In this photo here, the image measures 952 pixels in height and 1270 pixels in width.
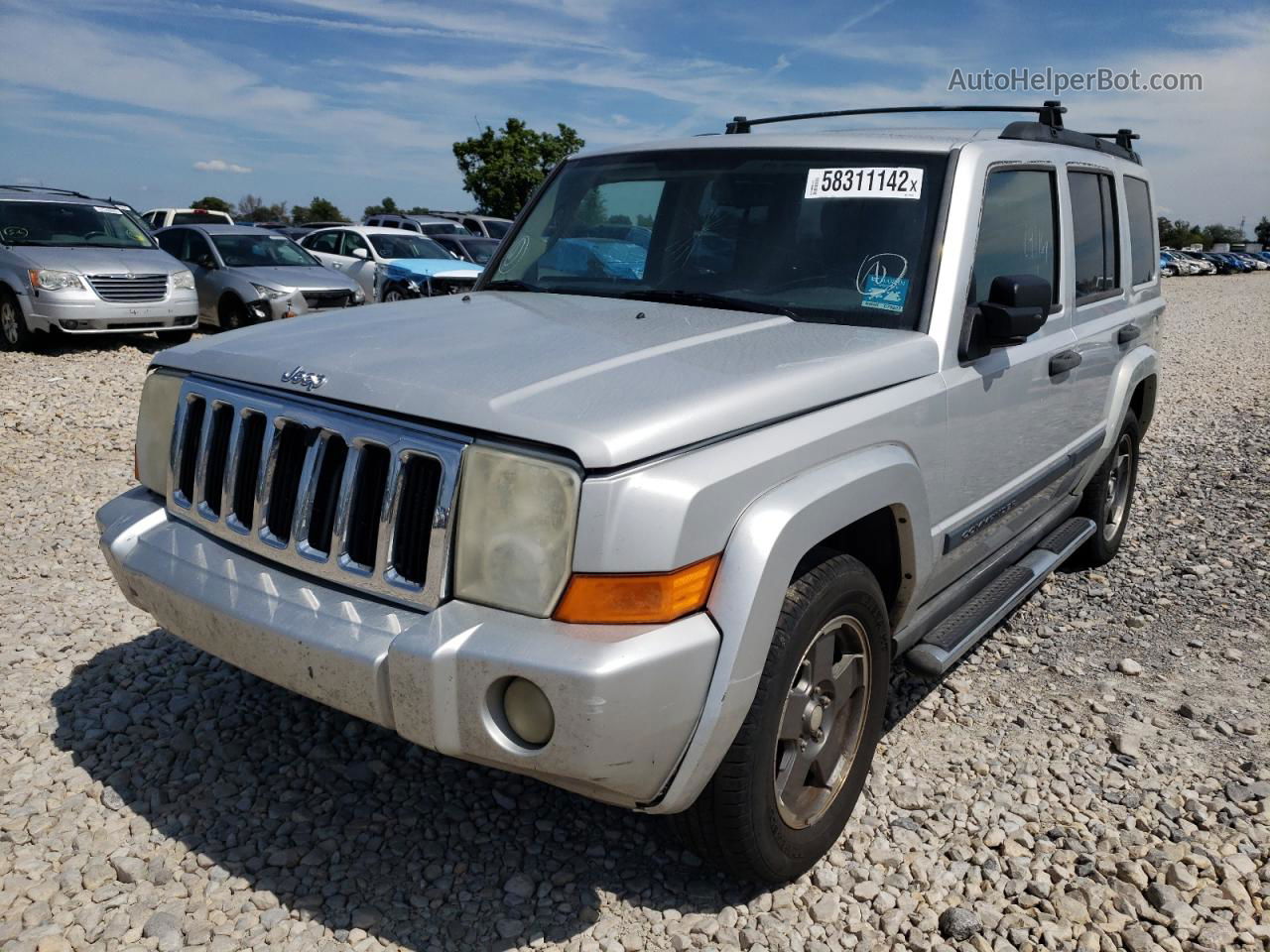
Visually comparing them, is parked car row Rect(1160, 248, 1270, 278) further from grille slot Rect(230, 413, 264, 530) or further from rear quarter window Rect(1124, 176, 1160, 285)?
grille slot Rect(230, 413, 264, 530)

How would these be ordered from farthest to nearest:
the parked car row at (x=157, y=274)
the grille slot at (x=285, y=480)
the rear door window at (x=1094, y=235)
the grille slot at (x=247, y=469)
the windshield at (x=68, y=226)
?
the windshield at (x=68, y=226)
the parked car row at (x=157, y=274)
the rear door window at (x=1094, y=235)
the grille slot at (x=247, y=469)
the grille slot at (x=285, y=480)

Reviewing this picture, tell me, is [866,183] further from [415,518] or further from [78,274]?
[78,274]

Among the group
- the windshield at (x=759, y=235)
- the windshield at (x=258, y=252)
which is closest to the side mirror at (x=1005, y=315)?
the windshield at (x=759, y=235)

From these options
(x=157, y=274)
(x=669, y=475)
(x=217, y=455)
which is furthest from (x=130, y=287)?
(x=669, y=475)

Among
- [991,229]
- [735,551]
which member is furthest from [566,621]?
[991,229]

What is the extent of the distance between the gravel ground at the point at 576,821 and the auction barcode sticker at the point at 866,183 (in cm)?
182

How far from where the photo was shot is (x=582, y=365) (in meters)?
2.49

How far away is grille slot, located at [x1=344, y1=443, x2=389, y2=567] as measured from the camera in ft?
7.87

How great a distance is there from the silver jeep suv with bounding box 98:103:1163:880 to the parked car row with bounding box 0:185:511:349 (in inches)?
341

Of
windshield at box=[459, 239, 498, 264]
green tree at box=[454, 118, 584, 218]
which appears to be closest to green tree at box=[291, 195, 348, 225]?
green tree at box=[454, 118, 584, 218]

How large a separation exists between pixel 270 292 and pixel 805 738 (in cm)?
1093

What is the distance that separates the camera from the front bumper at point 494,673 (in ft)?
6.79

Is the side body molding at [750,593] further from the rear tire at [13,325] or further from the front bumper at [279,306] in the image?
the rear tire at [13,325]

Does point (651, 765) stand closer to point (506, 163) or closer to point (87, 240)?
point (87, 240)
